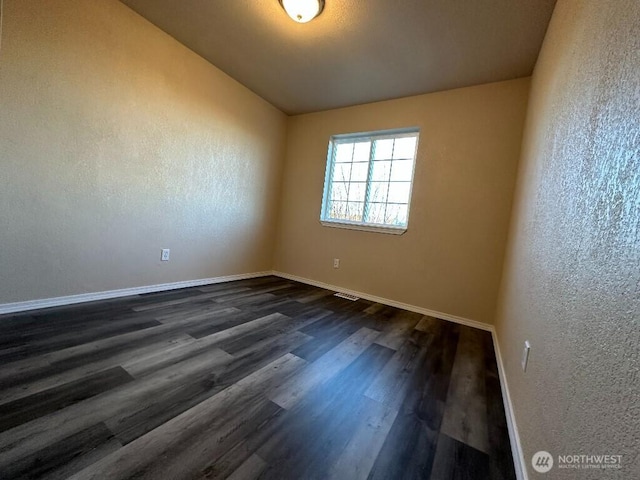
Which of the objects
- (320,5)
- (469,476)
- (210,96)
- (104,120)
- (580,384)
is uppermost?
(320,5)

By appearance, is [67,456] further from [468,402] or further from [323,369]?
[468,402]

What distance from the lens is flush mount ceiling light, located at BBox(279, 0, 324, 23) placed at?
1883 mm

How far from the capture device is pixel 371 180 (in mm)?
3436

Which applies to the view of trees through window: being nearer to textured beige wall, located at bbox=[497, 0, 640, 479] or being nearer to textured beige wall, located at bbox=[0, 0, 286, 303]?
textured beige wall, located at bbox=[0, 0, 286, 303]

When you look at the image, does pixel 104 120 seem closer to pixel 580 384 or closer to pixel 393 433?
pixel 393 433

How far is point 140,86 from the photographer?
7.84 ft

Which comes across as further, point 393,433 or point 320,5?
point 320,5

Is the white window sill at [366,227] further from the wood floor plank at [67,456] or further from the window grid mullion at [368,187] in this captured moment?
the wood floor plank at [67,456]

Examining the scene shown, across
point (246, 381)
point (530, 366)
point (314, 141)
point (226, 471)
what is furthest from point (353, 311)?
point (314, 141)

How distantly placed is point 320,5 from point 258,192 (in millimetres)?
2290

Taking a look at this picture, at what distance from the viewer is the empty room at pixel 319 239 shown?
82 centimetres

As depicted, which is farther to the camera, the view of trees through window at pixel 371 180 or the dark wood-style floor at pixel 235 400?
the view of trees through window at pixel 371 180

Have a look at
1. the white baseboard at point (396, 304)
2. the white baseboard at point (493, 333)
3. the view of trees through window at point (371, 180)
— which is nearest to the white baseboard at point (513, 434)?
the white baseboard at point (493, 333)

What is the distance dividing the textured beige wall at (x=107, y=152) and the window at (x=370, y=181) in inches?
51.3
